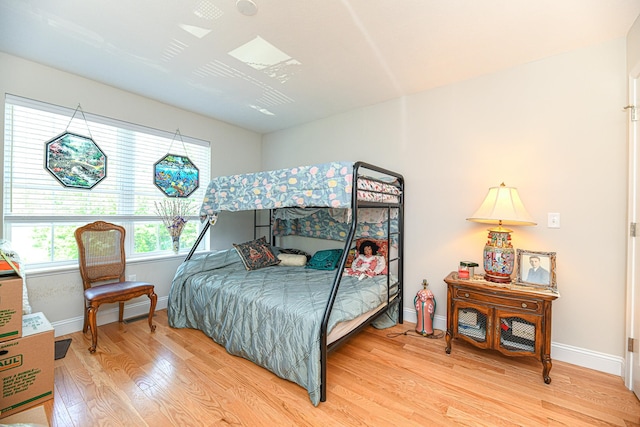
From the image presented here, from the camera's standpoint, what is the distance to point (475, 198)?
2.49 meters

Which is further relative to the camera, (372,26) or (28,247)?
(28,247)

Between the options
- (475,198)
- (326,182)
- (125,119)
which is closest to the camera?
(326,182)

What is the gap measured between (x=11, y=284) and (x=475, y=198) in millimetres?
3306

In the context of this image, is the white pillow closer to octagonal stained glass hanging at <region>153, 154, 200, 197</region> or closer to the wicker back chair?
the wicker back chair

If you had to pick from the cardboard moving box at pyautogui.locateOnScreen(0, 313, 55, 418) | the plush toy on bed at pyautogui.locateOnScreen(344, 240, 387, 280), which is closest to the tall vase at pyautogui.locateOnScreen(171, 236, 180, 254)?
the cardboard moving box at pyautogui.locateOnScreen(0, 313, 55, 418)

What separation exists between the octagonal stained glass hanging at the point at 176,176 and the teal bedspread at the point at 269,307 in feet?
3.38

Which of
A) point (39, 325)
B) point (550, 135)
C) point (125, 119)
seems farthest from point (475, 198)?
point (125, 119)

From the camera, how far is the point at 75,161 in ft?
8.54

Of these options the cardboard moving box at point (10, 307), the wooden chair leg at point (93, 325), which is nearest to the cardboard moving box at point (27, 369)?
the cardboard moving box at point (10, 307)

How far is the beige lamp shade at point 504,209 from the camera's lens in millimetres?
2035

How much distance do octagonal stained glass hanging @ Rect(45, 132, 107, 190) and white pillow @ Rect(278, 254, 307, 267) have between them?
6.93 ft

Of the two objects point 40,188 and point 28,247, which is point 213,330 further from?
point 40,188

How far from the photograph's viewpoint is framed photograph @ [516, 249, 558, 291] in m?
2.01

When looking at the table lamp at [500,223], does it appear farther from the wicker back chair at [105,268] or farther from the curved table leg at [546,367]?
the wicker back chair at [105,268]
